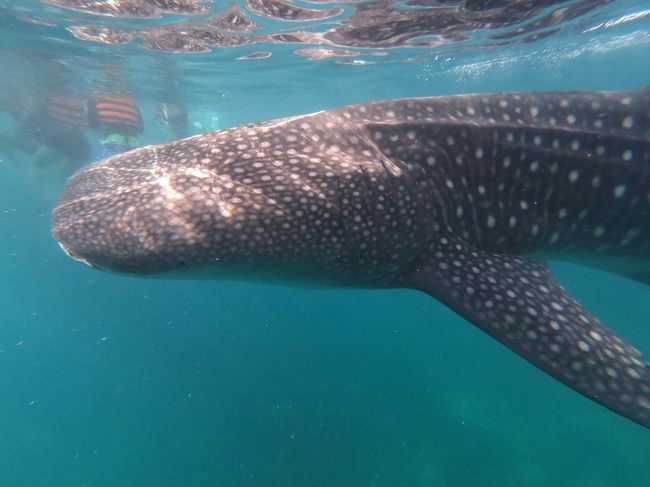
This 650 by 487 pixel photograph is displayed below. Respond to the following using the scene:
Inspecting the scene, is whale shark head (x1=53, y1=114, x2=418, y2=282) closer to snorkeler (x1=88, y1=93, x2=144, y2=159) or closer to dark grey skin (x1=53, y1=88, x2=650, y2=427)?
dark grey skin (x1=53, y1=88, x2=650, y2=427)

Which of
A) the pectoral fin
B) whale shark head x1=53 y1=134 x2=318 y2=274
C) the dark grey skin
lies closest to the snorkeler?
whale shark head x1=53 y1=134 x2=318 y2=274

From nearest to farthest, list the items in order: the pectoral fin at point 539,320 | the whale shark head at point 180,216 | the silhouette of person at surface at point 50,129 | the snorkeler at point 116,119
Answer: the pectoral fin at point 539,320
the whale shark head at point 180,216
the snorkeler at point 116,119
the silhouette of person at surface at point 50,129

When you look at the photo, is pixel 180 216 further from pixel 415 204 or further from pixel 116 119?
pixel 116 119

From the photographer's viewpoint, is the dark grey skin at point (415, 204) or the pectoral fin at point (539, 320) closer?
the pectoral fin at point (539, 320)

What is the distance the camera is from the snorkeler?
19.9 meters

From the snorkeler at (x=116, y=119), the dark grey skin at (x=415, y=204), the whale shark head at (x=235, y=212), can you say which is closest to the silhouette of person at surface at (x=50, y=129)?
the snorkeler at (x=116, y=119)

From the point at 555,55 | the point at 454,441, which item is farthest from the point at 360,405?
the point at 555,55

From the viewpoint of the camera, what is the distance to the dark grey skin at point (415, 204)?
317 centimetres

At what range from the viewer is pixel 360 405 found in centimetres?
1529

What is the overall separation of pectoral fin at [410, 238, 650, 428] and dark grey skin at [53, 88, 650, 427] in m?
0.01

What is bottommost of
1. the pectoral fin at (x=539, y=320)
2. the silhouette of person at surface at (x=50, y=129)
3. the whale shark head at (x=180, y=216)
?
the silhouette of person at surface at (x=50, y=129)

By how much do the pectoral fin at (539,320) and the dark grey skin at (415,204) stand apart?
1 cm

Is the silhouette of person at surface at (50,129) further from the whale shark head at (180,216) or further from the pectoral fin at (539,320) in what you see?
the pectoral fin at (539,320)

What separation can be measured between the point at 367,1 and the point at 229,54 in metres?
7.97
